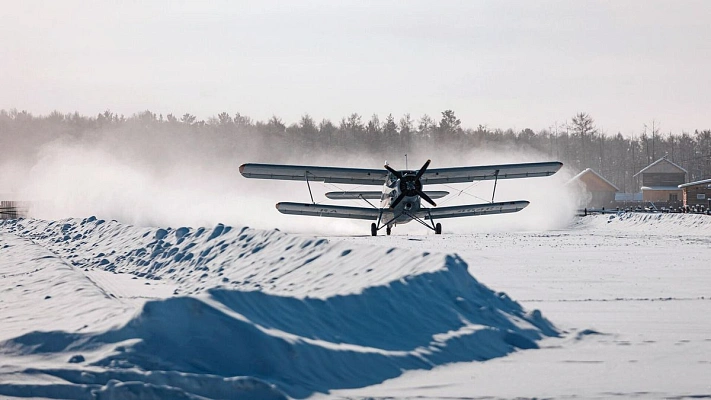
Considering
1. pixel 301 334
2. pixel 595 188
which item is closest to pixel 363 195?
pixel 301 334

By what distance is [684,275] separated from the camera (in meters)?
15.6

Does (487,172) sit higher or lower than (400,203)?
higher

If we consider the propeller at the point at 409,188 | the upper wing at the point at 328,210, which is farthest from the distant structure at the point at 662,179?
the propeller at the point at 409,188

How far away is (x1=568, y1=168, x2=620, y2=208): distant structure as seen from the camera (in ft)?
302

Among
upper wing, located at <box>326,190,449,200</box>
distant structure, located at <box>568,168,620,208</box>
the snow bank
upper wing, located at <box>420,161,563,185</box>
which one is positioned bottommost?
distant structure, located at <box>568,168,620,208</box>

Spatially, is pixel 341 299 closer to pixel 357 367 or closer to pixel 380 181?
pixel 357 367

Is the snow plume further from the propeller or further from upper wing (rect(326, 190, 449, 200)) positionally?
the propeller

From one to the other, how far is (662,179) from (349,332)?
94377mm

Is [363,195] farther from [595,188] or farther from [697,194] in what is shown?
[595,188]

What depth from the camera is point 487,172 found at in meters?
35.5

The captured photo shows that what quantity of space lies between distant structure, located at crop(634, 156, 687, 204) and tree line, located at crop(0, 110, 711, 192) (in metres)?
29.6

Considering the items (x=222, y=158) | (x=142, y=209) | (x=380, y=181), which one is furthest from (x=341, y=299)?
(x=222, y=158)

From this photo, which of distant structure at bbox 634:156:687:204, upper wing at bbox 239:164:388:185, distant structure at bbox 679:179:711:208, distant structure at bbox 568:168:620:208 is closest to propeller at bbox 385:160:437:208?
upper wing at bbox 239:164:388:185

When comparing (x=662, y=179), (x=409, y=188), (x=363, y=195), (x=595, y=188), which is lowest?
(x=595, y=188)
